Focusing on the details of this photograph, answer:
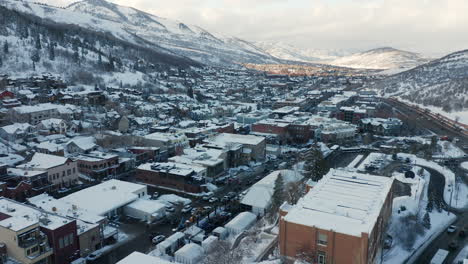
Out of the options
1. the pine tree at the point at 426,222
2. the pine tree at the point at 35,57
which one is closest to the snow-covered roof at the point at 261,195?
the pine tree at the point at 426,222

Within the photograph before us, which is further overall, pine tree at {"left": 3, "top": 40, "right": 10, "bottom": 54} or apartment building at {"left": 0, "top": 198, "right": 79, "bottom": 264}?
pine tree at {"left": 3, "top": 40, "right": 10, "bottom": 54}

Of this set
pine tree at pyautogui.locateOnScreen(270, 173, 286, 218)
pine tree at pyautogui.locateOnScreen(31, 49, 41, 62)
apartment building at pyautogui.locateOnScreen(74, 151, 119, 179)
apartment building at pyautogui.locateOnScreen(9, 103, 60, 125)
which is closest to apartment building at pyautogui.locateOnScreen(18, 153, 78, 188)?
apartment building at pyautogui.locateOnScreen(74, 151, 119, 179)

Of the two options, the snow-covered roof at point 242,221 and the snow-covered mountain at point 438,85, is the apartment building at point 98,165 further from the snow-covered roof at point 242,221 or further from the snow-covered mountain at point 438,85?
the snow-covered mountain at point 438,85

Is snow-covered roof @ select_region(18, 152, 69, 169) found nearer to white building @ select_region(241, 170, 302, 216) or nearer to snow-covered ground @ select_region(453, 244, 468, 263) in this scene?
white building @ select_region(241, 170, 302, 216)

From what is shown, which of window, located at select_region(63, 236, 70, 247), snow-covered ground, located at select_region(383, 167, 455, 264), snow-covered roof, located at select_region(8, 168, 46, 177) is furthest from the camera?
snow-covered roof, located at select_region(8, 168, 46, 177)

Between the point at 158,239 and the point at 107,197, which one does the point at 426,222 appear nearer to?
the point at 158,239

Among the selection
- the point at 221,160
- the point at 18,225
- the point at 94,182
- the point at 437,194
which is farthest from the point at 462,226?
the point at 94,182

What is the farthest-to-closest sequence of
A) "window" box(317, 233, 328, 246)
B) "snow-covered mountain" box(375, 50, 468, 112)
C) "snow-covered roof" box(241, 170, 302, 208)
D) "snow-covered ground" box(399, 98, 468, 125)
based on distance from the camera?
"snow-covered mountain" box(375, 50, 468, 112) < "snow-covered ground" box(399, 98, 468, 125) < "snow-covered roof" box(241, 170, 302, 208) < "window" box(317, 233, 328, 246)

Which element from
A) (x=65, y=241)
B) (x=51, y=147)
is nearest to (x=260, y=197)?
(x=65, y=241)

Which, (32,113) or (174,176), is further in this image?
(32,113)
